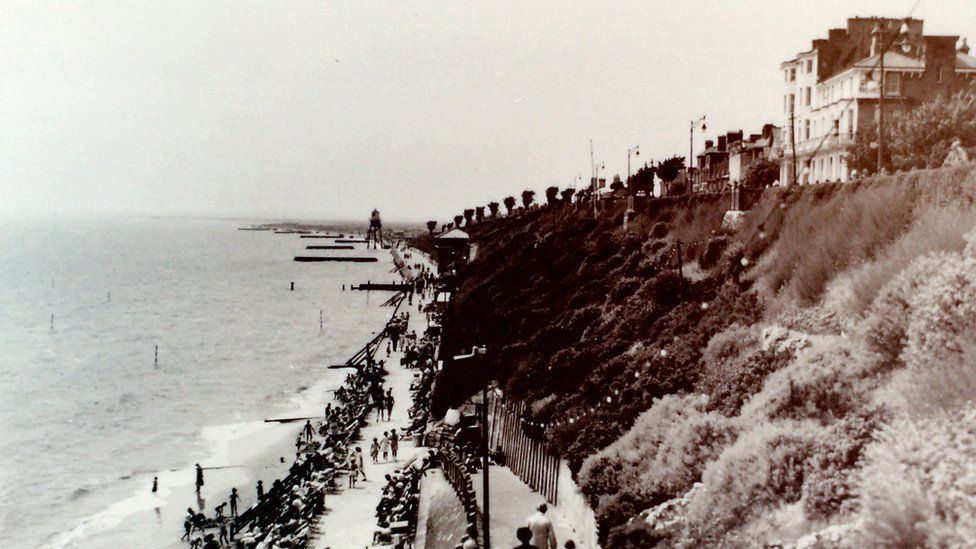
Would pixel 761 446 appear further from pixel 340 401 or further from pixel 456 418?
pixel 340 401

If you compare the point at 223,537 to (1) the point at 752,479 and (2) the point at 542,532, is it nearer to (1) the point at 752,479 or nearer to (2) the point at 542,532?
(2) the point at 542,532

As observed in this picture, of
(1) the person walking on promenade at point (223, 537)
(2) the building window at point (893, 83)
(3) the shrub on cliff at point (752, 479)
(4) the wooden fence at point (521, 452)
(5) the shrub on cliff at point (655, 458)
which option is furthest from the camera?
(2) the building window at point (893, 83)

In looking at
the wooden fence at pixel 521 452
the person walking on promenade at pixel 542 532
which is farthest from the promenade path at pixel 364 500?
the person walking on promenade at pixel 542 532

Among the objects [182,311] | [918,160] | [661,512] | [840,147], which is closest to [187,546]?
[661,512]

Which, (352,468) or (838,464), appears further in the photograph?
(352,468)

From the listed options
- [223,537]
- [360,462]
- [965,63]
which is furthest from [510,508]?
[965,63]

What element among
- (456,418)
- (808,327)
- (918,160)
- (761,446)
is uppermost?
(918,160)

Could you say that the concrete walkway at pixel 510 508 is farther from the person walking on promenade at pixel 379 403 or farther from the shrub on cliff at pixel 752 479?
the person walking on promenade at pixel 379 403
